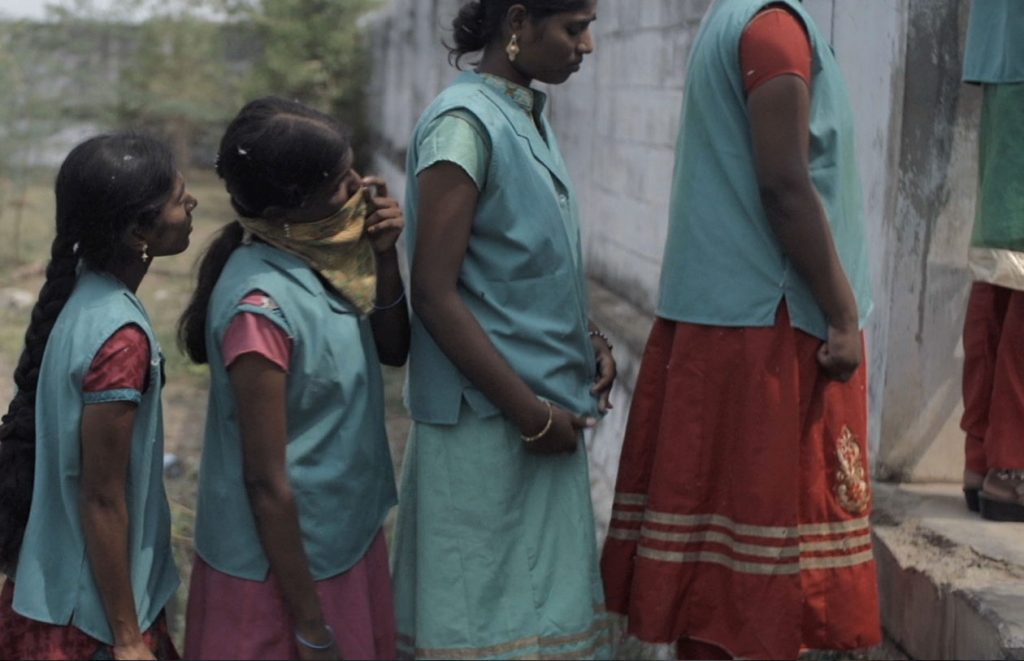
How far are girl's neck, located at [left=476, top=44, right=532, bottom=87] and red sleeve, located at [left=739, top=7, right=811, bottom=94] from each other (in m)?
0.40

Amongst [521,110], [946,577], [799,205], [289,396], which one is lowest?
[946,577]

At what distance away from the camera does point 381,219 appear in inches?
109

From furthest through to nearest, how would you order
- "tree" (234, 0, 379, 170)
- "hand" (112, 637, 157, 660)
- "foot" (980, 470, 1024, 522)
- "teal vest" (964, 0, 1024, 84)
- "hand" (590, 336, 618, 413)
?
"tree" (234, 0, 379, 170) < "foot" (980, 470, 1024, 522) < "teal vest" (964, 0, 1024, 84) < "hand" (590, 336, 618, 413) < "hand" (112, 637, 157, 660)

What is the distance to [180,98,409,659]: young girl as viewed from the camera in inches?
102

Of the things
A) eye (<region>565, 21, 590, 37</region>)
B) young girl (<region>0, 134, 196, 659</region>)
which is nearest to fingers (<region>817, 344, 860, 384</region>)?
eye (<region>565, 21, 590, 37</region>)

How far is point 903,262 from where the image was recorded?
3.83 metres

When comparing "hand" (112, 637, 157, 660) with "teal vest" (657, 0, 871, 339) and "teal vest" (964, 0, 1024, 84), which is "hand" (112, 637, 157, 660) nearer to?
"teal vest" (657, 0, 871, 339)

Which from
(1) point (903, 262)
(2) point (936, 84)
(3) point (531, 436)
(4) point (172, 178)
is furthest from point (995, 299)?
(4) point (172, 178)

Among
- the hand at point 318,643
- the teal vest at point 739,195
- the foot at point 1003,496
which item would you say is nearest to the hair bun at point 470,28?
the teal vest at point 739,195

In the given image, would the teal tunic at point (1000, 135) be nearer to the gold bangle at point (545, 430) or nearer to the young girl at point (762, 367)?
the young girl at point (762, 367)

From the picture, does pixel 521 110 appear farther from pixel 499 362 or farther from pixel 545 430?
pixel 545 430

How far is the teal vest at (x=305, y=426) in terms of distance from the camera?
2.62 meters

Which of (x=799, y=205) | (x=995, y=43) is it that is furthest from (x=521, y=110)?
(x=995, y=43)

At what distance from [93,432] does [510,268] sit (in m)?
0.76
